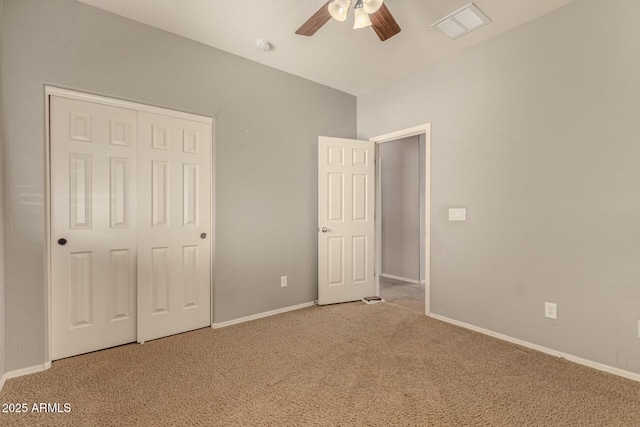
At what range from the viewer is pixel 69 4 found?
2.26 metres

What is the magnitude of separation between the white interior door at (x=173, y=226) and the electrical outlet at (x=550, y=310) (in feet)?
9.78

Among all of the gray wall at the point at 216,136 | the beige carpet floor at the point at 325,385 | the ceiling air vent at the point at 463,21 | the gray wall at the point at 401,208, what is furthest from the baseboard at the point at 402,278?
the ceiling air vent at the point at 463,21

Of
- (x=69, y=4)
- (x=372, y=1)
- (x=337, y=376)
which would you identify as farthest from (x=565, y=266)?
(x=69, y=4)

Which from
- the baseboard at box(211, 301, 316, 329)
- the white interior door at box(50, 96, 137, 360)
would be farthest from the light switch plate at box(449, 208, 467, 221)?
the white interior door at box(50, 96, 137, 360)

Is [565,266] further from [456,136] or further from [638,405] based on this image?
[456,136]

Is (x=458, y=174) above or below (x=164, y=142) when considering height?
below

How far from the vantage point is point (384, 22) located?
6.89 ft

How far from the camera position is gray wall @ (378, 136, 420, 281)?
4914 mm

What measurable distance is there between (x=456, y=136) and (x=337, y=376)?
2489 mm

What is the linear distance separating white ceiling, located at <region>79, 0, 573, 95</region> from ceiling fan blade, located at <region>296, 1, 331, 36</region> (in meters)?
0.23

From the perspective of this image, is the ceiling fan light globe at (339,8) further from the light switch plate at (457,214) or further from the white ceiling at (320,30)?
the light switch plate at (457,214)

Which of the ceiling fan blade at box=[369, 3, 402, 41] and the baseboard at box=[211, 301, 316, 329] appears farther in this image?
the baseboard at box=[211, 301, 316, 329]

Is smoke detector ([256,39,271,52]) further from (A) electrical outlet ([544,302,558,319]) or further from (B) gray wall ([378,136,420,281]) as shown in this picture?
(A) electrical outlet ([544,302,558,319])

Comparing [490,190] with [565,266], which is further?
[490,190]
